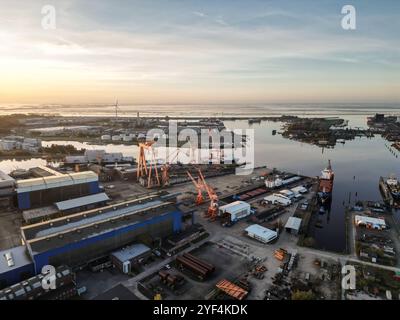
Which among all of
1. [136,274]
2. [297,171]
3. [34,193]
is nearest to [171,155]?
[297,171]

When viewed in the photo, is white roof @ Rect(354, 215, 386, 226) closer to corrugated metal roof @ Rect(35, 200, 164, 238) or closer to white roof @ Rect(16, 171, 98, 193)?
corrugated metal roof @ Rect(35, 200, 164, 238)

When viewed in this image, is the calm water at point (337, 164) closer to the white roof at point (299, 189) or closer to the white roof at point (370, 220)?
the white roof at point (370, 220)

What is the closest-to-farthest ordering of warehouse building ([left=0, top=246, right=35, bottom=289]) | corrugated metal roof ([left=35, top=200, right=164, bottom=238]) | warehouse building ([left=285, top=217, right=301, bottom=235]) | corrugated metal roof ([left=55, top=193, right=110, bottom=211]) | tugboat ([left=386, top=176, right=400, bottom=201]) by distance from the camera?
warehouse building ([left=0, top=246, right=35, bottom=289]) → corrugated metal roof ([left=35, top=200, right=164, bottom=238]) → warehouse building ([left=285, top=217, right=301, bottom=235]) → corrugated metal roof ([left=55, top=193, right=110, bottom=211]) → tugboat ([left=386, top=176, right=400, bottom=201])

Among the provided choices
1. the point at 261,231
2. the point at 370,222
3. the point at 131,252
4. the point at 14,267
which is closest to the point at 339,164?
the point at 370,222

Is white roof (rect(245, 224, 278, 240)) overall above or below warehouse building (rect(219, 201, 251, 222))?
below

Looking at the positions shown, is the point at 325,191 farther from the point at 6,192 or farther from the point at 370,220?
the point at 6,192

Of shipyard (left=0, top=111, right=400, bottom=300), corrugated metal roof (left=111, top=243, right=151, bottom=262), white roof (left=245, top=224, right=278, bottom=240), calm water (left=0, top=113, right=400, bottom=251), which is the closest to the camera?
shipyard (left=0, top=111, right=400, bottom=300)

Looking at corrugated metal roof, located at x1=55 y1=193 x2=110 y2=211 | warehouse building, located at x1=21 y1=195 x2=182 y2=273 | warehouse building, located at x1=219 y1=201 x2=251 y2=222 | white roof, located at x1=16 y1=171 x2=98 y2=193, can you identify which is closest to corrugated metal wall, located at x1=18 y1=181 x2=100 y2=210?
white roof, located at x1=16 y1=171 x2=98 y2=193
